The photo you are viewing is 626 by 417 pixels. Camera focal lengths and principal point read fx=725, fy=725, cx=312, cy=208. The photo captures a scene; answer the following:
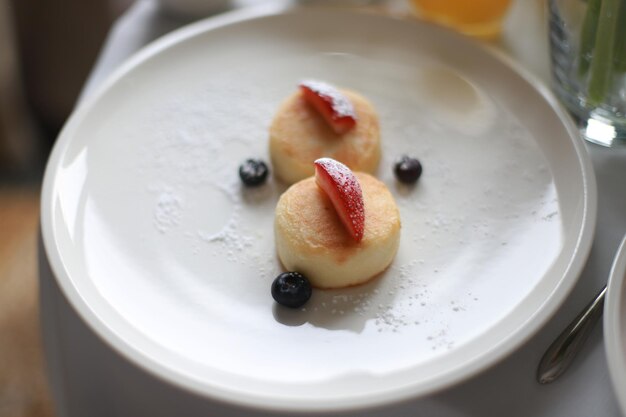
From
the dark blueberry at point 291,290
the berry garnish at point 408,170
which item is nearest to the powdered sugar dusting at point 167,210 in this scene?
the dark blueberry at point 291,290

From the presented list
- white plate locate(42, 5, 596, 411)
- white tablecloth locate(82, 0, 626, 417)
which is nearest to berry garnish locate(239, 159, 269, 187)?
white plate locate(42, 5, 596, 411)

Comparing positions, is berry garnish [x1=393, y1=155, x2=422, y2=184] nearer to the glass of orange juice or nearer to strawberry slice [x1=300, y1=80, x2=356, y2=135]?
strawberry slice [x1=300, y1=80, x2=356, y2=135]

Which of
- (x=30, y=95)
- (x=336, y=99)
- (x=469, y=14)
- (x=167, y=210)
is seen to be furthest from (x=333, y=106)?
(x=30, y=95)

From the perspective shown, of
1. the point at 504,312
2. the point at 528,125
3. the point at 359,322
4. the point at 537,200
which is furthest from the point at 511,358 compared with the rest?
the point at 528,125

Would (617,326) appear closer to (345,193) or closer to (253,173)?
(345,193)

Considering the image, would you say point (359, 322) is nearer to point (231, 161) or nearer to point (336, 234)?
point (336, 234)
